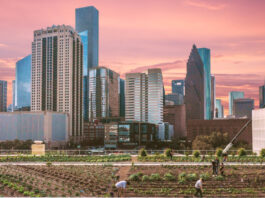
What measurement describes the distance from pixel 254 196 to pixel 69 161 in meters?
29.1

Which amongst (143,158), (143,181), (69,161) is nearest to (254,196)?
(143,181)

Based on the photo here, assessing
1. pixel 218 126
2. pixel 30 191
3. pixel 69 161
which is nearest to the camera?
pixel 30 191

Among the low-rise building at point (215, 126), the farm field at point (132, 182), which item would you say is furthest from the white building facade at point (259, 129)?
the low-rise building at point (215, 126)

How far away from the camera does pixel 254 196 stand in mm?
24703

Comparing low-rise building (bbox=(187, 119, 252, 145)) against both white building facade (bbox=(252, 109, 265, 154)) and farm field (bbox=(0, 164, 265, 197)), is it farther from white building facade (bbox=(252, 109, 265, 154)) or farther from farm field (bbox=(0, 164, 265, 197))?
farm field (bbox=(0, 164, 265, 197))

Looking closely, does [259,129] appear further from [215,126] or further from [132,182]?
[215,126]

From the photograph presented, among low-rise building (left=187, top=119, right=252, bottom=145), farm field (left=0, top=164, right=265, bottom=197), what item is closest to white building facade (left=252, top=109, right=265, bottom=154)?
farm field (left=0, top=164, right=265, bottom=197)

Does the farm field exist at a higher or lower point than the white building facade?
lower

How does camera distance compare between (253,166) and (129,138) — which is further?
(129,138)

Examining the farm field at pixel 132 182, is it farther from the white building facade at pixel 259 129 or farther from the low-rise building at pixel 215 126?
the low-rise building at pixel 215 126

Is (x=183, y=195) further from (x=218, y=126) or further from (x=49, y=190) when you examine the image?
(x=218, y=126)

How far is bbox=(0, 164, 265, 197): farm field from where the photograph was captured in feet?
85.5

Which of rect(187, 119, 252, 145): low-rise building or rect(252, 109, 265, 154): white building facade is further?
rect(187, 119, 252, 145): low-rise building

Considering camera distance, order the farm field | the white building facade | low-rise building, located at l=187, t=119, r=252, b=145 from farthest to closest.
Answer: low-rise building, located at l=187, t=119, r=252, b=145, the white building facade, the farm field
